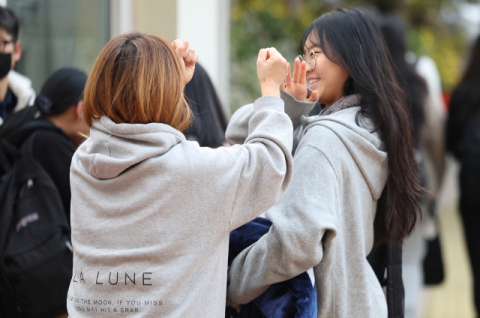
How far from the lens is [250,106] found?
204 centimetres

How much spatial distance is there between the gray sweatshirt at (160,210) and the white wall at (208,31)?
2.56 metres

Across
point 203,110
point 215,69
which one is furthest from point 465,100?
point 203,110

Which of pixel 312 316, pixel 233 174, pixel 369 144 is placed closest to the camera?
pixel 233 174

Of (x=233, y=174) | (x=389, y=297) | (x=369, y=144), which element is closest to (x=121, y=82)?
(x=233, y=174)

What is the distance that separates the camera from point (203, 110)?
260 cm

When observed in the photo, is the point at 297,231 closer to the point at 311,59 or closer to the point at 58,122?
the point at 311,59

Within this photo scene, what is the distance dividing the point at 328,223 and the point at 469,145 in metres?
2.35

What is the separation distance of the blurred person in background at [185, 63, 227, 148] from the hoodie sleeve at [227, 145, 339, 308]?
0.85m

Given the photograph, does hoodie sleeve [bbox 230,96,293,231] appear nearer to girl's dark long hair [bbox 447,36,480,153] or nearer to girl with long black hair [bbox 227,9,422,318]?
girl with long black hair [bbox 227,9,422,318]

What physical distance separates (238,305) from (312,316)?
0.30m

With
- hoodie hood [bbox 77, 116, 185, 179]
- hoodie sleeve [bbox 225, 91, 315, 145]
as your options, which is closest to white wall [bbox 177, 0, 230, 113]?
hoodie sleeve [bbox 225, 91, 315, 145]

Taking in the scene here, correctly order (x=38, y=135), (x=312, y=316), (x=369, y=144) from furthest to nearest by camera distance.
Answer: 1. (x=38, y=135)
2. (x=369, y=144)
3. (x=312, y=316)

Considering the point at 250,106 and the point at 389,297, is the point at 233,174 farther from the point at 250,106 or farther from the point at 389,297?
the point at 389,297

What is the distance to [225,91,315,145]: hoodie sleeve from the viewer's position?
194cm
